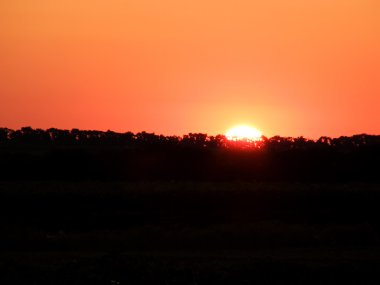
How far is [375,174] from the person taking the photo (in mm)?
37906

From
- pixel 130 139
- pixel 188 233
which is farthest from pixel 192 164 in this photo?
pixel 130 139

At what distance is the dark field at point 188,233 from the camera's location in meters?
14.9

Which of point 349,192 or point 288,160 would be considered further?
point 288,160

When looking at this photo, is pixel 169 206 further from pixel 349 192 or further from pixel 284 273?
pixel 284 273

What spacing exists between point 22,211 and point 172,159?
12370 millimetres

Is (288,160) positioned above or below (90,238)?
above

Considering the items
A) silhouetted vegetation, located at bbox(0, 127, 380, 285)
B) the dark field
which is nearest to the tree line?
silhouetted vegetation, located at bbox(0, 127, 380, 285)

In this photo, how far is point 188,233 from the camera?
2205 cm

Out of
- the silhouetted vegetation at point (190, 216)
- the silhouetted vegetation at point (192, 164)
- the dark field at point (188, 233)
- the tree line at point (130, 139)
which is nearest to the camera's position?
the dark field at point (188, 233)

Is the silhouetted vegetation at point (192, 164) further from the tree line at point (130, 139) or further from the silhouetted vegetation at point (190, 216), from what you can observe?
the tree line at point (130, 139)

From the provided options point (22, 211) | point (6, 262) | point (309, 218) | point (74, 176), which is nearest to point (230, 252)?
point (6, 262)

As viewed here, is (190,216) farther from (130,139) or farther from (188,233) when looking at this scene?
(130,139)

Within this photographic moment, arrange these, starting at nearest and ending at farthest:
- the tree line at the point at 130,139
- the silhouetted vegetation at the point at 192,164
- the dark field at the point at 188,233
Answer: the dark field at the point at 188,233, the silhouetted vegetation at the point at 192,164, the tree line at the point at 130,139

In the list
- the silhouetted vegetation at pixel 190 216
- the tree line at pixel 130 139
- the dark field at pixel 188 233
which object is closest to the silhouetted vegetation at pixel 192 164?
the silhouetted vegetation at pixel 190 216
